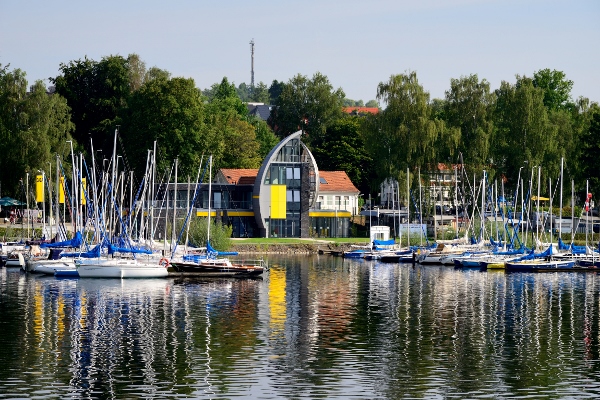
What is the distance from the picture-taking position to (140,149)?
11756 centimetres

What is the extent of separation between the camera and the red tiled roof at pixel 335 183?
128 m

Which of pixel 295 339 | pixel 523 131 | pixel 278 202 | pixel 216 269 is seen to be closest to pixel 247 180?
pixel 278 202

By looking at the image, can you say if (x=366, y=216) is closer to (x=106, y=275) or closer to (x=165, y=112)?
(x=165, y=112)

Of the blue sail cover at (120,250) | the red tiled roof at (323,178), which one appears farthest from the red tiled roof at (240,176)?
the blue sail cover at (120,250)

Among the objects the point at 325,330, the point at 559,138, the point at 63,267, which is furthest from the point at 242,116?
the point at 325,330

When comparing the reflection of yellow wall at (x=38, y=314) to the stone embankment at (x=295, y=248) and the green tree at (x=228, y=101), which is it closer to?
the stone embankment at (x=295, y=248)

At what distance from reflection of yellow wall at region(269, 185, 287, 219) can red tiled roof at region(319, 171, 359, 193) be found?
11.0 meters

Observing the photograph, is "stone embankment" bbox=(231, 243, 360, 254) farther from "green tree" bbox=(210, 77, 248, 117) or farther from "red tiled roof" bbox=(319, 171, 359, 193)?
"green tree" bbox=(210, 77, 248, 117)

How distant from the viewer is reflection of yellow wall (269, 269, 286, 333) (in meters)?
49.9

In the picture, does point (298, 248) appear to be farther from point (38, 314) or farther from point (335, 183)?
point (38, 314)

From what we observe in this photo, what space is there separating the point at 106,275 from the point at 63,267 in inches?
188

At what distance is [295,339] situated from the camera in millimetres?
44312

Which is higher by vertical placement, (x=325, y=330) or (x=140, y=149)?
(x=140, y=149)

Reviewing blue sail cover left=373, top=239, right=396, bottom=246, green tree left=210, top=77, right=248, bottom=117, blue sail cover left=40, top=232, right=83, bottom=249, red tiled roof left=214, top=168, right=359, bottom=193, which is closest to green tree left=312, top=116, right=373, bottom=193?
red tiled roof left=214, top=168, right=359, bottom=193
